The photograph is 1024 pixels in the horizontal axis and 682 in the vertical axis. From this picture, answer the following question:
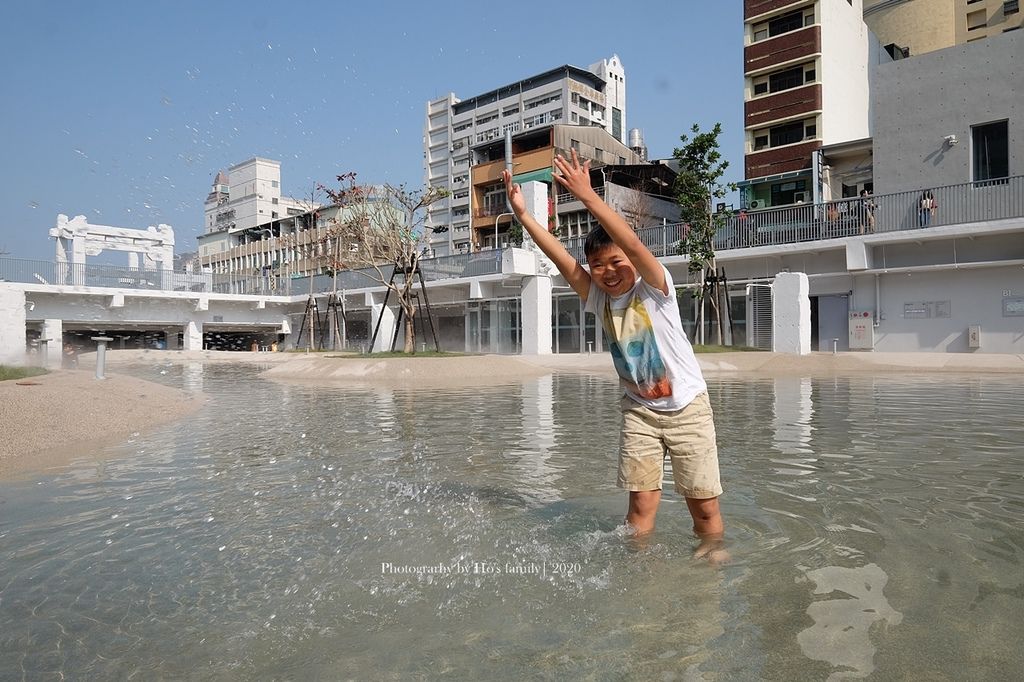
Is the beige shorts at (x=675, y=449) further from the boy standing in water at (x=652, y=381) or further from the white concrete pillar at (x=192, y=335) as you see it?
the white concrete pillar at (x=192, y=335)

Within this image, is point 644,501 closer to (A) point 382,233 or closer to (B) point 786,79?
(A) point 382,233

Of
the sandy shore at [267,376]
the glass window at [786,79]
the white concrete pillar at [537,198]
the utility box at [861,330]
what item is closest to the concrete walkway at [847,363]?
the sandy shore at [267,376]

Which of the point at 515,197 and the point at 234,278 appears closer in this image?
the point at 515,197

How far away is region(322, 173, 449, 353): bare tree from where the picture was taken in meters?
28.0

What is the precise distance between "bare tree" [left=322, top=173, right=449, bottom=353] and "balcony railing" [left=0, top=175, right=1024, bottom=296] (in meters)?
2.47

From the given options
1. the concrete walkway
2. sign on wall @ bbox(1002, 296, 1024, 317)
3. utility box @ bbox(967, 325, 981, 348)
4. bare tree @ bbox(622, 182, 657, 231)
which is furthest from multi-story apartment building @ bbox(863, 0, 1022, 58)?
the concrete walkway

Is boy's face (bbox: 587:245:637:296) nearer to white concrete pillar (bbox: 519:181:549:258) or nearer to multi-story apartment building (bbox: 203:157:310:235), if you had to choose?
white concrete pillar (bbox: 519:181:549:258)

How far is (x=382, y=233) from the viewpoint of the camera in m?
34.8

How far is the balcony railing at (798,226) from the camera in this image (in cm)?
2333

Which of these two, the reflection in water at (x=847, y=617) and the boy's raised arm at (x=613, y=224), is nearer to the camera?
the reflection in water at (x=847, y=617)

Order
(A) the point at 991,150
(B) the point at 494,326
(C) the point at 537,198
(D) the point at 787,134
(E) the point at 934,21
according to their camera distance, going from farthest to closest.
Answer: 1. (E) the point at 934,21
2. (D) the point at 787,134
3. (B) the point at 494,326
4. (C) the point at 537,198
5. (A) the point at 991,150

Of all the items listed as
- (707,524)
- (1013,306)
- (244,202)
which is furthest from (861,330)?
(244,202)

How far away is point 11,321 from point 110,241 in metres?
20.9

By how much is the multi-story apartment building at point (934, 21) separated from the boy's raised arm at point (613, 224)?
1731 inches
